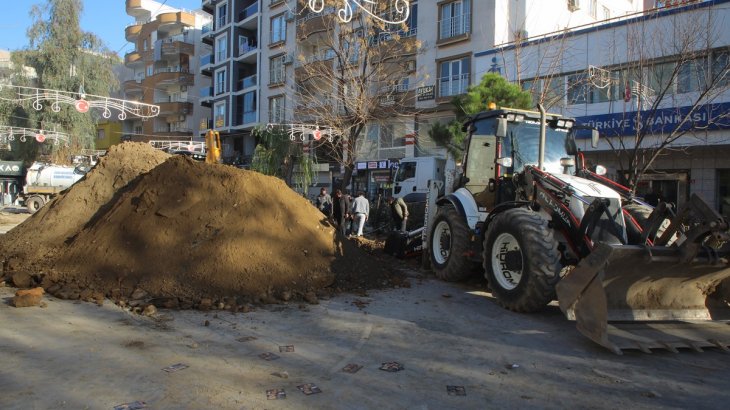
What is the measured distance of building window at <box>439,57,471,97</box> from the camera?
82.7ft

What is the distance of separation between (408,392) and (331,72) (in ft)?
56.6

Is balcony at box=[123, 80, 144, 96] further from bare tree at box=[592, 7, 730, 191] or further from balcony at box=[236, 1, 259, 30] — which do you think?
bare tree at box=[592, 7, 730, 191]

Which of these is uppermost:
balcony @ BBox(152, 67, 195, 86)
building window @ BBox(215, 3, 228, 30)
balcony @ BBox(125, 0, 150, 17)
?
balcony @ BBox(125, 0, 150, 17)

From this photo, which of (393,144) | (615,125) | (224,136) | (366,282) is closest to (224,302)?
(366,282)

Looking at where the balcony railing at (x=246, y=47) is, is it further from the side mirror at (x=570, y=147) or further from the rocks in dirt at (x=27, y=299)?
the rocks in dirt at (x=27, y=299)

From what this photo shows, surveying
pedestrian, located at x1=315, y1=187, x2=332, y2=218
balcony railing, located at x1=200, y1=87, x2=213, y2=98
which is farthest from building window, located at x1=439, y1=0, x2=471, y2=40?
balcony railing, located at x1=200, y1=87, x2=213, y2=98

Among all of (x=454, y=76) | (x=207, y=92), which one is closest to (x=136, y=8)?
(x=207, y=92)

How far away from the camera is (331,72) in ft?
65.5

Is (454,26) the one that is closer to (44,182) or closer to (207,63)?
(44,182)

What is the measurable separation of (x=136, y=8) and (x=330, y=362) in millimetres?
64926

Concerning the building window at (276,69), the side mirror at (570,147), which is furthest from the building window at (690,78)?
the building window at (276,69)

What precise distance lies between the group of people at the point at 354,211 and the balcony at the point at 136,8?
52.6 m

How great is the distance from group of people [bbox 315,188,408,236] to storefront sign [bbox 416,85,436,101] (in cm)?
1049

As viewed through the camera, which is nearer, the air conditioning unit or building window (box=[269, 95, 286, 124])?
the air conditioning unit
